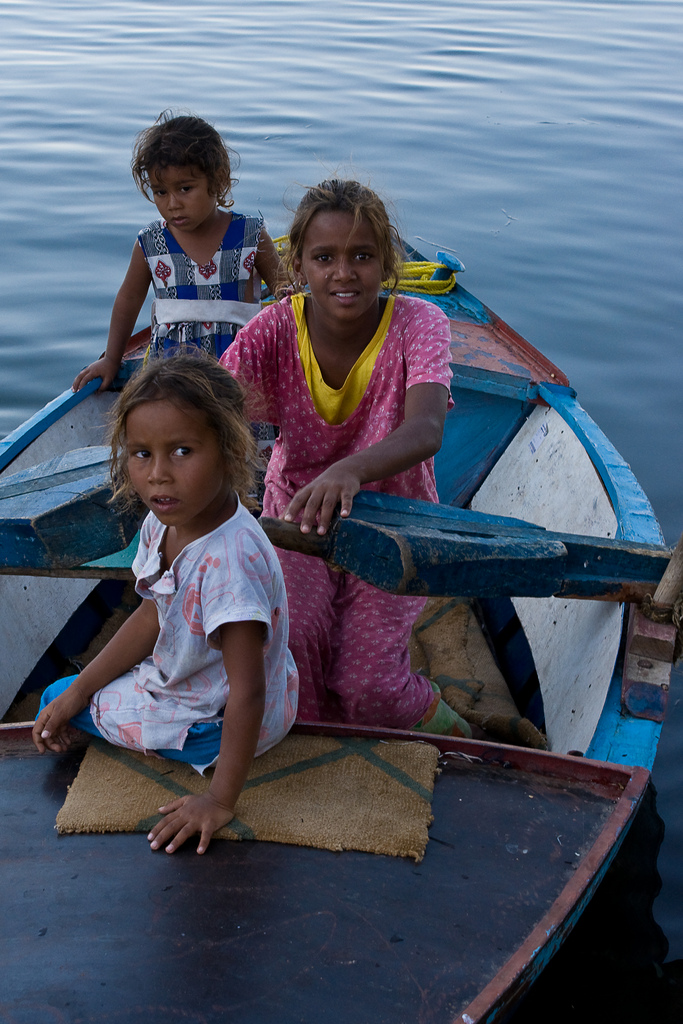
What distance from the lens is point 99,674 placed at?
1811 millimetres

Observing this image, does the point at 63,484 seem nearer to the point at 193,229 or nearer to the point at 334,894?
the point at 334,894

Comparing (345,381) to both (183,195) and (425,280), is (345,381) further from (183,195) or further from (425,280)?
(425,280)

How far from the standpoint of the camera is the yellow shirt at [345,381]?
2197 mm

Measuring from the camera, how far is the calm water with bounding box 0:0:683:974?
17.8 feet

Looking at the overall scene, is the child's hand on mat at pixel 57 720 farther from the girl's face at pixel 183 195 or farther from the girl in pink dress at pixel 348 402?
the girl's face at pixel 183 195

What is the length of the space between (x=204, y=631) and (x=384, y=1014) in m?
0.66

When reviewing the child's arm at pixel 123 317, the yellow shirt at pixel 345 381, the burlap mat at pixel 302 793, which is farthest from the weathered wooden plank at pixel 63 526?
the child's arm at pixel 123 317

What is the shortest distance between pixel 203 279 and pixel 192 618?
1802mm

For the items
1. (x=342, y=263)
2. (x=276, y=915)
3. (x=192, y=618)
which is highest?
(x=342, y=263)

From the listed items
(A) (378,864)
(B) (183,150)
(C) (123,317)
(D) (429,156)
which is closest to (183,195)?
(B) (183,150)

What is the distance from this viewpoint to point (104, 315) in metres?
5.90

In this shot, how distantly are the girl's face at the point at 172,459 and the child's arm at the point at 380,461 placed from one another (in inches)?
7.5

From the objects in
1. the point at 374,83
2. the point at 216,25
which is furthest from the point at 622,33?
the point at 216,25

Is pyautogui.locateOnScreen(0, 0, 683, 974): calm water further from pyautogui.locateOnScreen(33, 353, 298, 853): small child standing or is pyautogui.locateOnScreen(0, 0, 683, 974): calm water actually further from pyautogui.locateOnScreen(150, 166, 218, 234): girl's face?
pyautogui.locateOnScreen(33, 353, 298, 853): small child standing
